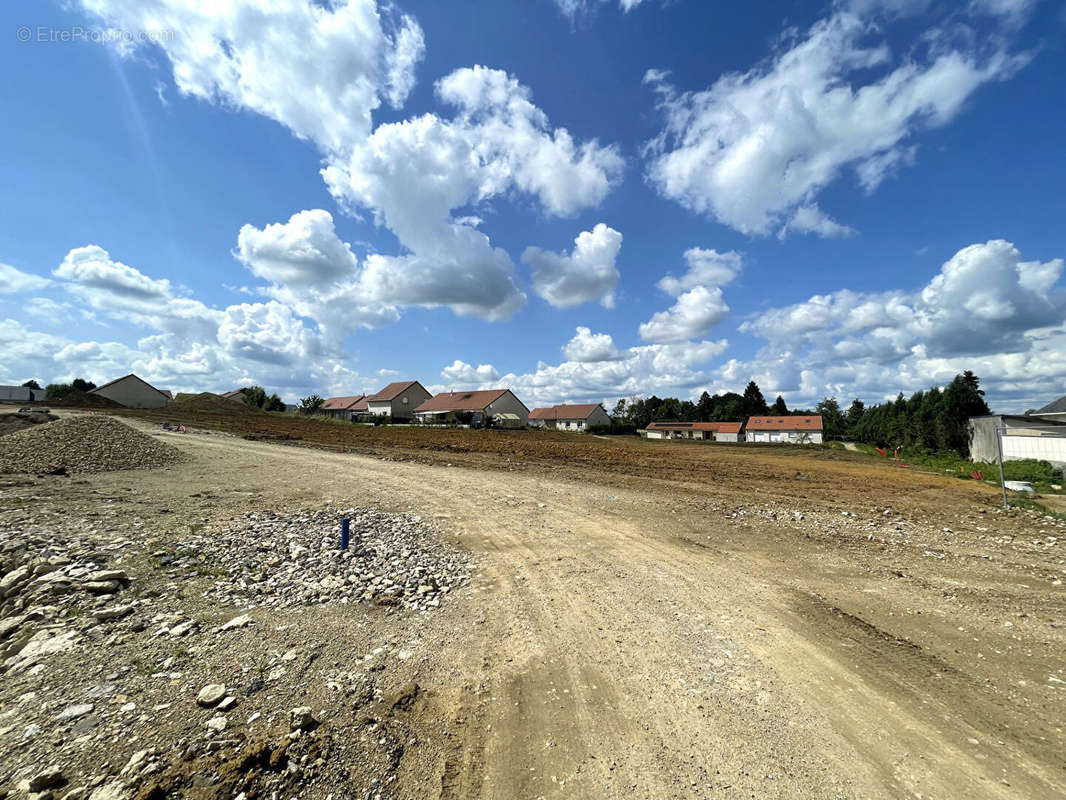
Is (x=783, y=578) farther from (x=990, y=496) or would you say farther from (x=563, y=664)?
(x=990, y=496)

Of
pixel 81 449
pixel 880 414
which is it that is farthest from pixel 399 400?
pixel 880 414

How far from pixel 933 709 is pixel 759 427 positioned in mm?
73890

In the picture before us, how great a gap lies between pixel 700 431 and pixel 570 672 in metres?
77.5

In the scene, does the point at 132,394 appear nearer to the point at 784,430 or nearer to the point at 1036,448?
the point at 1036,448

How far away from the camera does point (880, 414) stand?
73.2 metres

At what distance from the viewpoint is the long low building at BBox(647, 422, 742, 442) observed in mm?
72000

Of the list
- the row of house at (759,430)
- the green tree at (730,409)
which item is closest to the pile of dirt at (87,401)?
the row of house at (759,430)

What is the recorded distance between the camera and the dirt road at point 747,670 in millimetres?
2924

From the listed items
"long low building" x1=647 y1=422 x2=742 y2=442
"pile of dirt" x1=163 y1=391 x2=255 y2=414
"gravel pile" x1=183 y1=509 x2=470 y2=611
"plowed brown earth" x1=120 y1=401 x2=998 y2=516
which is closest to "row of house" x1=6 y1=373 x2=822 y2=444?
"long low building" x1=647 y1=422 x2=742 y2=442

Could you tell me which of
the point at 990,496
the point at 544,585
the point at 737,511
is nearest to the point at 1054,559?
the point at 737,511

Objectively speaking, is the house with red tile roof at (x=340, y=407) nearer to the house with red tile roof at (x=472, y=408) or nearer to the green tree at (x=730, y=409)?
the house with red tile roof at (x=472, y=408)

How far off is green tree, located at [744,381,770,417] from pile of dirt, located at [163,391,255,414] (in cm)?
9013

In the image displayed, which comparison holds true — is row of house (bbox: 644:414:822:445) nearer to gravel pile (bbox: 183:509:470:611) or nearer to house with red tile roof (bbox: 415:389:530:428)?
house with red tile roof (bbox: 415:389:530:428)

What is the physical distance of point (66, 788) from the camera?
8.72ft
